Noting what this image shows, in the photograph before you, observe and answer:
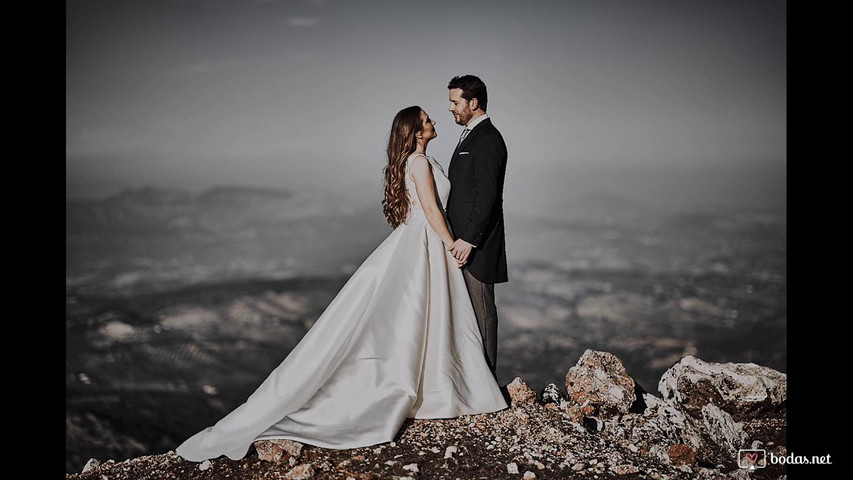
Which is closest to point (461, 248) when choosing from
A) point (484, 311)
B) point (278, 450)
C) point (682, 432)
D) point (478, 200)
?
point (478, 200)

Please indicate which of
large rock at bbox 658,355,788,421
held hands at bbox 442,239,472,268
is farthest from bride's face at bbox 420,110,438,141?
large rock at bbox 658,355,788,421

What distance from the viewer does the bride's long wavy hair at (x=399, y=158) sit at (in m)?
3.91

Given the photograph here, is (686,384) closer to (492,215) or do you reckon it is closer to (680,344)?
(492,215)

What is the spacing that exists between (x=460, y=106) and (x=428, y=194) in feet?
1.94

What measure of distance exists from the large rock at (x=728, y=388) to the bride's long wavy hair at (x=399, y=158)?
2.24 meters

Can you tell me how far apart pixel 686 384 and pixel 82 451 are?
7084 mm

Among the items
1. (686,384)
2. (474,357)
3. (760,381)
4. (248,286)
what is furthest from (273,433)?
(248,286)

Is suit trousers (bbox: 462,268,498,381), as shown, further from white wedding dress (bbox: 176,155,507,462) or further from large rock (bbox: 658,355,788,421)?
large rock (bbox: 658,355,788,421)

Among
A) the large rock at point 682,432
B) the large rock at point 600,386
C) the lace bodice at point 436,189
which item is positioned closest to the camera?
the large rock at point 682,432

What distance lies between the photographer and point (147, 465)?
12.3 ft

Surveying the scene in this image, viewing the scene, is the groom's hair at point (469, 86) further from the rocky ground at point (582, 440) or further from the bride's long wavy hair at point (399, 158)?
the rocky ground at point (582, 440)

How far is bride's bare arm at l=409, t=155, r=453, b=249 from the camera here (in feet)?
12.8

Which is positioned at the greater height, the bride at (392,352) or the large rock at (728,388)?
the bride at (392,352)
